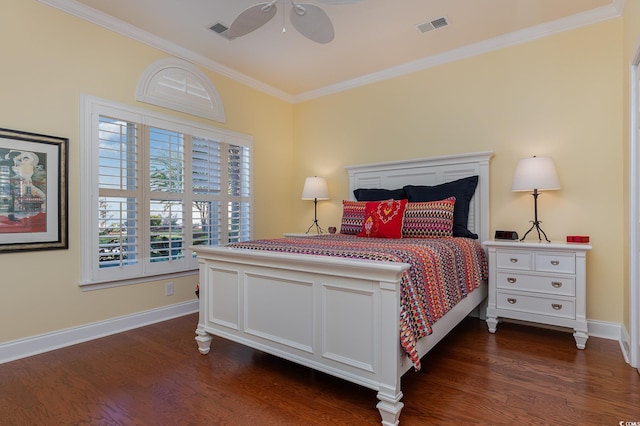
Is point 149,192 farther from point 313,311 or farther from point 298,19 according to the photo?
point 313,311

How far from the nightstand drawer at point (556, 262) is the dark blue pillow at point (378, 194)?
1.40 m

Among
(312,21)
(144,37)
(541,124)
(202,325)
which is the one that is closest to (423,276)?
(202,325)

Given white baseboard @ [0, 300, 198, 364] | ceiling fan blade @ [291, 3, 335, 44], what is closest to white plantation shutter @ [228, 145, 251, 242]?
white baseboard @ [0, 300, 198, 364]

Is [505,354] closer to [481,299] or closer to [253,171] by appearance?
[481,299]

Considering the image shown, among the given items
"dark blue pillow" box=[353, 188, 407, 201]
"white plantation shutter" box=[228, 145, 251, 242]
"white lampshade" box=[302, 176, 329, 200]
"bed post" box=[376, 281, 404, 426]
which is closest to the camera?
"bed post" box=[376, 281, 404, 426]

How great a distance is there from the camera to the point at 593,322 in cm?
290

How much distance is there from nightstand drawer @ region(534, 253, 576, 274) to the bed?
55 cm

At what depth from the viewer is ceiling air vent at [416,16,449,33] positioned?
305 centimetres

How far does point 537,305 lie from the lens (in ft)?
9.12

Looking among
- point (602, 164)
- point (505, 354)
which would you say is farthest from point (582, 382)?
point (602, 164)

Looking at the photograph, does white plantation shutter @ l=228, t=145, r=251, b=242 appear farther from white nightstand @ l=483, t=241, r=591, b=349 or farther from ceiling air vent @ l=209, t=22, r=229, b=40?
white nightstand @ l=483, t=241, r=591, b=349

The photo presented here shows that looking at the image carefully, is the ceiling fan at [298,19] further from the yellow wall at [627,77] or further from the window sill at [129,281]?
the window sill at [129,281]

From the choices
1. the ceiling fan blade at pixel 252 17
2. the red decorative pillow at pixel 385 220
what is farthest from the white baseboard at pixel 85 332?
the ceiling fan blade at pixel 252 17

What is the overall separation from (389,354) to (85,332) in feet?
8.60
